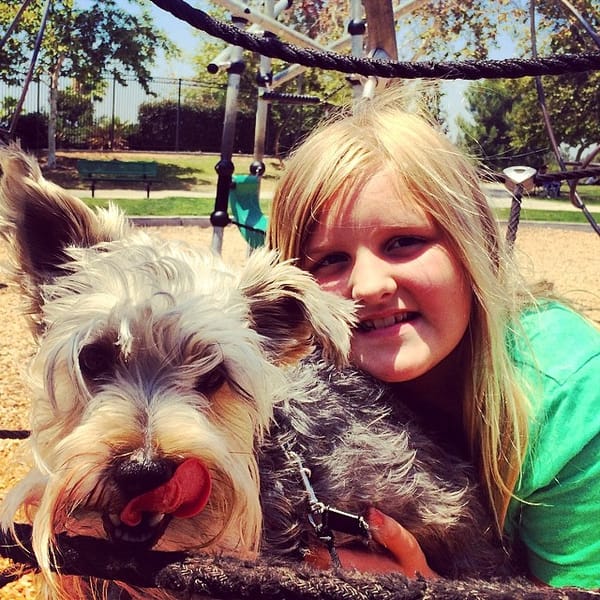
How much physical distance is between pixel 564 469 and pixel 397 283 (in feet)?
2.83

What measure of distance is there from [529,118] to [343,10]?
→ 25711 millimetres

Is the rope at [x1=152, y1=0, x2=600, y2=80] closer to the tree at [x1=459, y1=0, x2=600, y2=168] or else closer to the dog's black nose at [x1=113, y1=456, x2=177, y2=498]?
the dog's black nose at [x1=113, y1=456, x2=177, y2=498]

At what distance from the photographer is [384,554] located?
251 cm

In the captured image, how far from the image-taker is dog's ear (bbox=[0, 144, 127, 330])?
2193mm

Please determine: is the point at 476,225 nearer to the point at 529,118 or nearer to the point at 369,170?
the point at 369,170

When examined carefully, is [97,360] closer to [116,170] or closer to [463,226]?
[463,226]

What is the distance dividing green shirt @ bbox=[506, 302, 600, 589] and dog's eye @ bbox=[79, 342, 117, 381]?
148 cm

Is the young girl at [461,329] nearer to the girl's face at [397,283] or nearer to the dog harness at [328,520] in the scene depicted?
the girl's face at [397,283]

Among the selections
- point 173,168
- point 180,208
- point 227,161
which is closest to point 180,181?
point 173,168

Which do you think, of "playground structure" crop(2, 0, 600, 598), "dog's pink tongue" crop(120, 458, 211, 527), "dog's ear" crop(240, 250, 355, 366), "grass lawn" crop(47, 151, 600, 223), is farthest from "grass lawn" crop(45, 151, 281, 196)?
"dog's pink tongue" crop(120, 458, 211, 527)

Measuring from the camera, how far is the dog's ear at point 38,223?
219 cm

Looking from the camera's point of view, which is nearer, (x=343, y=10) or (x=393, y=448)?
(x=393, y=448)

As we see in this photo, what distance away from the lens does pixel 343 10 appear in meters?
11.1

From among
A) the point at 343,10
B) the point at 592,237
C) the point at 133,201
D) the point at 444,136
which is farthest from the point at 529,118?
the point at 444,136
